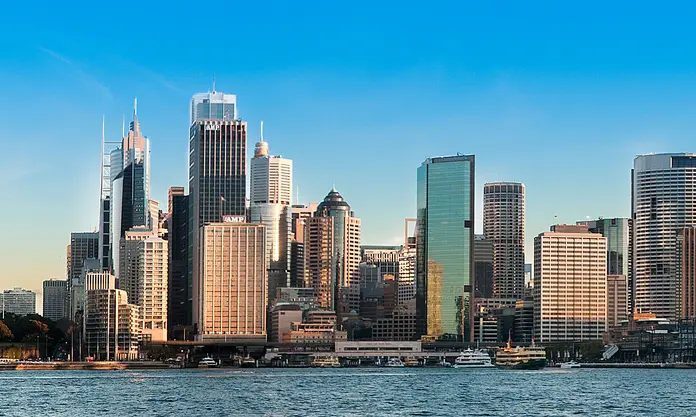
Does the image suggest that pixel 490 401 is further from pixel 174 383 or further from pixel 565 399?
pixel 174 383

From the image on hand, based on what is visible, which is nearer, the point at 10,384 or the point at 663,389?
the point at 663,389

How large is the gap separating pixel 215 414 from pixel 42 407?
19.3m

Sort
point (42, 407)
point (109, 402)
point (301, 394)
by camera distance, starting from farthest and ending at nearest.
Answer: point (301, 394) < point (109, 402) < point (42, 407)

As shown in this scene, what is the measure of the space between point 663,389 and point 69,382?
79.7 metres

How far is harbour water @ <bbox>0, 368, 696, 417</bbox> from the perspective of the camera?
12038 cm

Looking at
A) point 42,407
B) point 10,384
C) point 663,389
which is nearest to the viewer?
point 42,407

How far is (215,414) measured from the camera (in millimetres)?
115750

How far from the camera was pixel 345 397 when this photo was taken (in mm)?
143750

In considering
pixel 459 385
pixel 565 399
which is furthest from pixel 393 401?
pixel 459 385

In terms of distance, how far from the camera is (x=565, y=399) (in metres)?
140

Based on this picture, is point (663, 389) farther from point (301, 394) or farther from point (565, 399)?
point (301, 394)

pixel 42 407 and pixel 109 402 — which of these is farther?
pixel 109 402

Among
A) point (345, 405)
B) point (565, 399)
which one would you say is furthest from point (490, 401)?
point (345, 405)

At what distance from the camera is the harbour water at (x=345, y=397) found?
120 m
